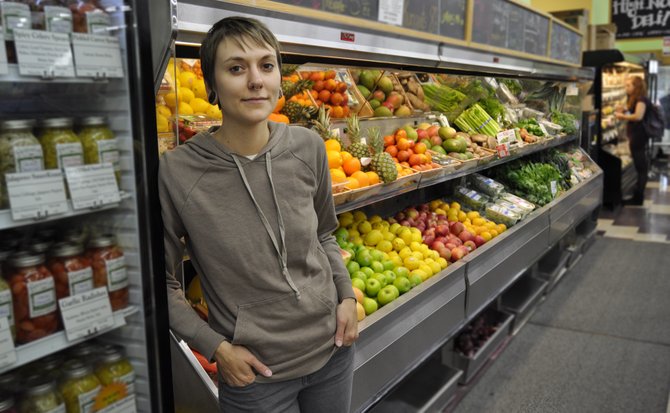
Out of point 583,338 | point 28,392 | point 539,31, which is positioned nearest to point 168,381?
point 28,392

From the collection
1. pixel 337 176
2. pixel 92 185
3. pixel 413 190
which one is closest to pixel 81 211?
pixel 92 185

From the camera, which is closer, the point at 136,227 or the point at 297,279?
the point at 136,227

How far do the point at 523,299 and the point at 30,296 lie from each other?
385cm

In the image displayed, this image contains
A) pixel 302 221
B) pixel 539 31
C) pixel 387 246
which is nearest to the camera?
pixel 302 221

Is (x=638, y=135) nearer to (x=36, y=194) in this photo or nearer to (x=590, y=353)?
(x=590, y=353)

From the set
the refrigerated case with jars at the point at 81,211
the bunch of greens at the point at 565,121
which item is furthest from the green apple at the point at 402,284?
the bunch of greens at the point at 565,121

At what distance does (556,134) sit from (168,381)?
530 centimetres

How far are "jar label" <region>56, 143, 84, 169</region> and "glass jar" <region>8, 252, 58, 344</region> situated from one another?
24 cm

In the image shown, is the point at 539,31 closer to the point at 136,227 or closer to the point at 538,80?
the point at 538,80

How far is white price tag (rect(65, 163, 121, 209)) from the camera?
141 centimetres

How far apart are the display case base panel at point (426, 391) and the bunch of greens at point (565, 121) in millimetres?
3975

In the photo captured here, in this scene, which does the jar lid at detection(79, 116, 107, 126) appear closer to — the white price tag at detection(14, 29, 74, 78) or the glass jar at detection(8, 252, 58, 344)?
the white price tag at detection(14, 29, 74, 78)

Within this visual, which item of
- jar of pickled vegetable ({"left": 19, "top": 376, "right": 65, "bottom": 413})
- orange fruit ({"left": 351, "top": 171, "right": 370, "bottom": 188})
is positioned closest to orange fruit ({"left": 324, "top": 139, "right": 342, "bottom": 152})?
orange fruit ({"left": 351, "top": 171, "right": 370, "bottom": 188})

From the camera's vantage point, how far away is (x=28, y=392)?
1.46 m
